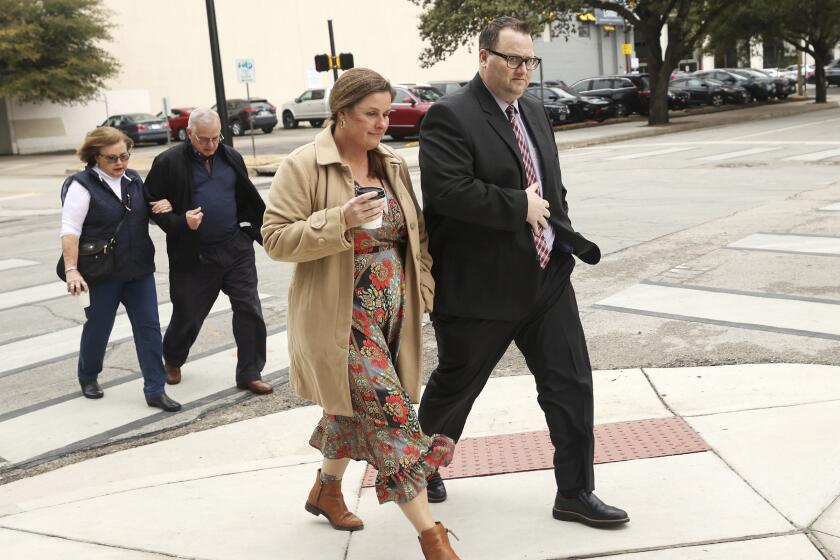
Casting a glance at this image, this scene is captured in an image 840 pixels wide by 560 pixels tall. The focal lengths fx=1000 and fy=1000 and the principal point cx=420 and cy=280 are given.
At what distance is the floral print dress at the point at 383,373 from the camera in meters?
3.36

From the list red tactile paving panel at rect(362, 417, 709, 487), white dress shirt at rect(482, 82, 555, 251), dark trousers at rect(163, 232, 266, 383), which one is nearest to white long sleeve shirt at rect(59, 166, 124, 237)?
dark trousers at rect(163, 232, 266, 383)

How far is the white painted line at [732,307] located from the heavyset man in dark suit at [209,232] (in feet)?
9.31

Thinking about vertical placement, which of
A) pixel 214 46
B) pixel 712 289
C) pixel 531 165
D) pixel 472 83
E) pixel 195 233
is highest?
pixel 214 46

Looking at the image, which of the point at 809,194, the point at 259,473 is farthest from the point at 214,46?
the point at 259,473

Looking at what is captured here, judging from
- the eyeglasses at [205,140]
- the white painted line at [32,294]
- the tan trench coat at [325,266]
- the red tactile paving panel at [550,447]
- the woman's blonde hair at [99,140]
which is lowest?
the red tactile paving panel at [550,447]

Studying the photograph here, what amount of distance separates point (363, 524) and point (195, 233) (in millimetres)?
2570

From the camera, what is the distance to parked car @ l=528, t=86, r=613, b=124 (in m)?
33.9

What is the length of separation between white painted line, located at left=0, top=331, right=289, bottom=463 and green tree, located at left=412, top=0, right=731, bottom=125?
2435 cm

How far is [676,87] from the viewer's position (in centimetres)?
4066

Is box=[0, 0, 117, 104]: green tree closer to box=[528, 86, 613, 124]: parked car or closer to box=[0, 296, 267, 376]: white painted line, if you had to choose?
box=[528, 86, 613, 124]: parked car

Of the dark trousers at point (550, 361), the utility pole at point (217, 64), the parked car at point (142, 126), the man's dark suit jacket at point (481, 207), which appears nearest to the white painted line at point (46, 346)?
the dark trousers at point (550, 361)

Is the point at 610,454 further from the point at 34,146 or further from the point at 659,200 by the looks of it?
the point at 34,146

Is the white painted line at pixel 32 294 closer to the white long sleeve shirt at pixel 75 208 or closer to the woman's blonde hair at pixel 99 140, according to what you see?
the white long sleeve shirt at pixel 75 208

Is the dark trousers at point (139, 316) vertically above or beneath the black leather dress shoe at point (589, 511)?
above
